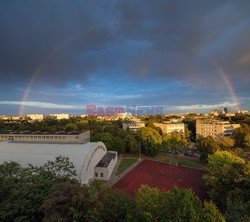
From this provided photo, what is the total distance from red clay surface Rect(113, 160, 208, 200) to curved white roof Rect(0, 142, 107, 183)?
3.73m

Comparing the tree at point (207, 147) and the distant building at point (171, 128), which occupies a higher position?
the distant building at point (171, 128)

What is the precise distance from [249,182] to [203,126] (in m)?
36.7

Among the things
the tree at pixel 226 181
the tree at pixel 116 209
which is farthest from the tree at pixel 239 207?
the tree at pixel 116 209

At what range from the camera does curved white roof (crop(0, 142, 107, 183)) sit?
59.3 feet

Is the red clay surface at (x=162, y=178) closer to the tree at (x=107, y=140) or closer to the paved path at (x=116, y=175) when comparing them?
the paved path at (x=116, y=175)

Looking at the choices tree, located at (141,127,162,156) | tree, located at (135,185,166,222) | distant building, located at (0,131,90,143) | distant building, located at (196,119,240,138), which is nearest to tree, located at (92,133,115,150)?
distant building, located at (0,131,90,143)

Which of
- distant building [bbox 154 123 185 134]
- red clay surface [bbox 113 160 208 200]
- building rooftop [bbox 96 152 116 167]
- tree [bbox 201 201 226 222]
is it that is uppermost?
distant building [bbox 154 123 185 134]

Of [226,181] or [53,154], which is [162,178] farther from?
[53,154]

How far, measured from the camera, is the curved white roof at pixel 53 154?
18.1 meters

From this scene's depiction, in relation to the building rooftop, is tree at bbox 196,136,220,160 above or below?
above

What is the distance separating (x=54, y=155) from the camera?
765 inches

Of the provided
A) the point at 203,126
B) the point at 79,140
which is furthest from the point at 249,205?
the point at 203,126

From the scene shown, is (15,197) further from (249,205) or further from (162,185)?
(162,185)

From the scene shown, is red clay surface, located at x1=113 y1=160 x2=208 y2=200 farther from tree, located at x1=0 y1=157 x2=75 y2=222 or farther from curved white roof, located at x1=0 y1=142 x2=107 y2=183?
tree, located at x1=0 y1=157 x2=75 y2=222
